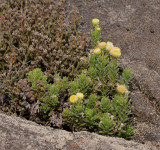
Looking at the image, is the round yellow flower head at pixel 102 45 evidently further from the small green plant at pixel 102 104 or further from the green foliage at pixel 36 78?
the green foliage at pixel 36 78

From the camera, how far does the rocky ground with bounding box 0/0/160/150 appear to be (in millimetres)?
2484

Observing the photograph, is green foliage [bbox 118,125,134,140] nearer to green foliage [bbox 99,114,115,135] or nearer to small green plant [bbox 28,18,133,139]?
small green plant [bbox 28,18,133,139]

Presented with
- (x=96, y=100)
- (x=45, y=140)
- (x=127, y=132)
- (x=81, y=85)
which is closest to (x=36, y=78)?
(x=81, y=85)

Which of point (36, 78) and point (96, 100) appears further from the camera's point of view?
point (36, 78)

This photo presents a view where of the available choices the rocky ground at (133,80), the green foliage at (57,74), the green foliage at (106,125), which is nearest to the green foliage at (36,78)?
the green foliage at (57,74)

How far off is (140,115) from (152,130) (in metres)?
0.27

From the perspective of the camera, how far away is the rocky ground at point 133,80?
2484 millimetres

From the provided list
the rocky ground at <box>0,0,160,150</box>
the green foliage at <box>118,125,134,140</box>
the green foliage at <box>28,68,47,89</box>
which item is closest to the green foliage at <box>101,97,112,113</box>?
the green foliage at <box>118,125,134,140</box>

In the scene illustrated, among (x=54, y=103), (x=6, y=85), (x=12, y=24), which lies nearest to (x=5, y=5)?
(x=12, y=24)

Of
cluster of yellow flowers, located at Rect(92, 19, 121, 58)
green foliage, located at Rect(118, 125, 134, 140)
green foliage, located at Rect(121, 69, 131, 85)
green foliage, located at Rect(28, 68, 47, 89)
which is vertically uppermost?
cluster of yellow flowers, located at Rect(92, 19, 121, 58)

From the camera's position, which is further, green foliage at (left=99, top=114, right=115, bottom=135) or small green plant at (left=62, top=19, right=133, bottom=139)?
small green plant at (left=62, top=19, right=133, bottom=139)

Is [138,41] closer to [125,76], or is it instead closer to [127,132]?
[125,76]

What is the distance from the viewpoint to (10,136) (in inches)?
94.8

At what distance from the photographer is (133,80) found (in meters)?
3.78
